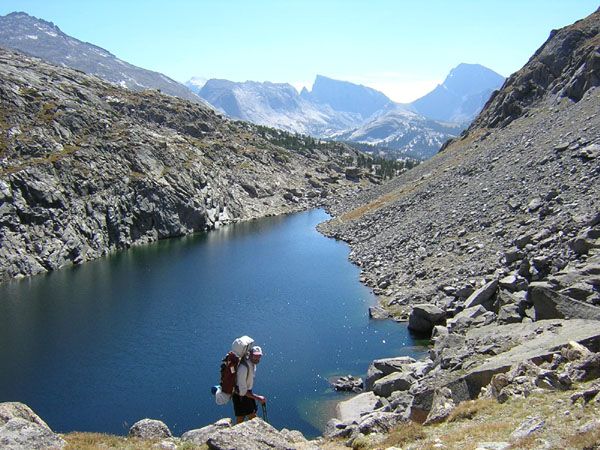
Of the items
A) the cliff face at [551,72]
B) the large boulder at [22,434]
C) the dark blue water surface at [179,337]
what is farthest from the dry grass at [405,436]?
the cliff face at [551,72]

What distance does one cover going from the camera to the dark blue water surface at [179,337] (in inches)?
1385

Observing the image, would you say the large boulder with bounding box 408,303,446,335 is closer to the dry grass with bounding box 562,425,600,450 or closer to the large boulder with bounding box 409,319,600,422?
the large boulder with bounding box 409,319,600,422


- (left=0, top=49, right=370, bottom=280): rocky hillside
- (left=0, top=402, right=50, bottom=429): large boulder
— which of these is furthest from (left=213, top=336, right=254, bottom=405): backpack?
(left=0, top=49, right=370, bottom=280): rocky hillside

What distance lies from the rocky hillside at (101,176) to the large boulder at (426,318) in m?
61.8

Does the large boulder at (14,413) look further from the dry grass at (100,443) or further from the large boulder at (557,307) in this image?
the large boulder at (557,307)

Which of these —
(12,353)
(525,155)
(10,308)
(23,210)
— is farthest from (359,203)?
(12,353)

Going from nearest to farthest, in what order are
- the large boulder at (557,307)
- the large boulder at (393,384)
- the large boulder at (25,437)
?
the large boulder at (25,437) < the large boulder at (557,307) < the large boulder at (393,384)

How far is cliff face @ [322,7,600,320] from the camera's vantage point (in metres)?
40.9

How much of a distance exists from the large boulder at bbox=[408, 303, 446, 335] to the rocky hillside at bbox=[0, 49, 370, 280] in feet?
203

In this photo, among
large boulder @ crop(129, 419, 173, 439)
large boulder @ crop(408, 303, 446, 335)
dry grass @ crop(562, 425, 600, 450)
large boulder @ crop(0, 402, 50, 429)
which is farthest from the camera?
large boulder @ crop(408, 303, 446, 335)

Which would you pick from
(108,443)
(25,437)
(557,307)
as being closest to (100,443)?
(108,443)

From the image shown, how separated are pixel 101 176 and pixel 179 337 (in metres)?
68.4

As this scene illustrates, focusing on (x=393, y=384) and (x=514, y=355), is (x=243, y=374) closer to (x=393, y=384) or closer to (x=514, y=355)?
(x=514, y=355)

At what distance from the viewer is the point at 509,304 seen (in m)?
33.1
